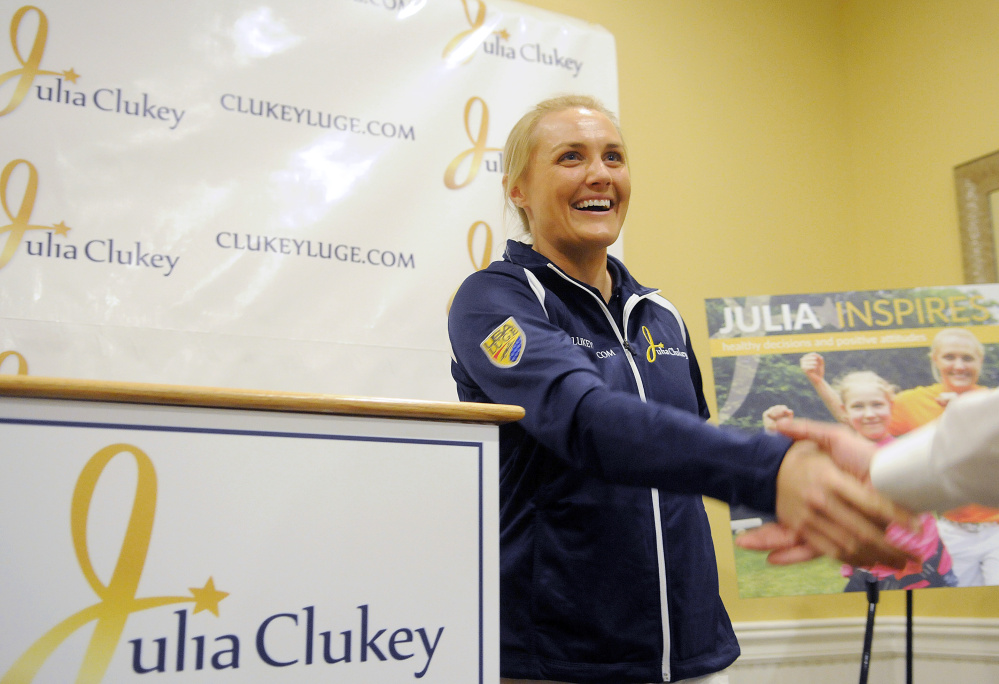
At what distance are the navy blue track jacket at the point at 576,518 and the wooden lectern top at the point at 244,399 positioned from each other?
0.35 ft

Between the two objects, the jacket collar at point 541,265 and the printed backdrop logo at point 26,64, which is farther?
the printed backdrop logo at point 26,64

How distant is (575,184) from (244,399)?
0.76m

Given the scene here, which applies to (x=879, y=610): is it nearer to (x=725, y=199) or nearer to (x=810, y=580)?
(x=810, y=580)

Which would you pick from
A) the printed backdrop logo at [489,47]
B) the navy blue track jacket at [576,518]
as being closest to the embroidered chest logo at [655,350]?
the navy blue track jacket at [576,518]

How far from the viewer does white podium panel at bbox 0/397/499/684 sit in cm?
70

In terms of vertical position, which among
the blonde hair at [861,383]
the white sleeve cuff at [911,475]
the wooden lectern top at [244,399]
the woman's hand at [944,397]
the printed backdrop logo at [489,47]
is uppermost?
the printed backdrop logo at [489,47]

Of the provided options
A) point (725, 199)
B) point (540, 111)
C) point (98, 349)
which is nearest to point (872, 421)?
point (725, 199)

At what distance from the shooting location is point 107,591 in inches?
27.8

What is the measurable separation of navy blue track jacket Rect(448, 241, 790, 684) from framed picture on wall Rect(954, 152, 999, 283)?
1.80m

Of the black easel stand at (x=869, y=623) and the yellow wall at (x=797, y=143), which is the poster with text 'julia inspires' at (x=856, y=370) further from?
the yellow wall at (x=797, y=143)

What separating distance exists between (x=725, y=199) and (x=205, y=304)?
5.86 feet

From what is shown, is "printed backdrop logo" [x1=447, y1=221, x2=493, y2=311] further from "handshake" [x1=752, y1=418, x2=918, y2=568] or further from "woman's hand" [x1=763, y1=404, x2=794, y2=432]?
"handshake" [x1=752, y1=418, x2=918, y2=568]

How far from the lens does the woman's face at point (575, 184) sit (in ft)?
4.39

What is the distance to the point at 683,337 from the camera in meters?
1.38
